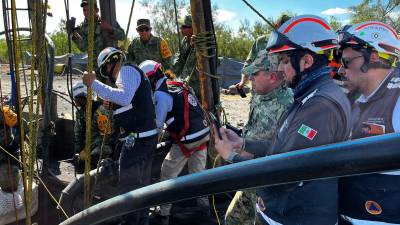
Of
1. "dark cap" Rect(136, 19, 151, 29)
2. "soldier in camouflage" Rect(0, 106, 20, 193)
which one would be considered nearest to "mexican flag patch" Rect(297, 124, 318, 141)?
"soldier in camouflage" Rect(0, 106, 20, 193)

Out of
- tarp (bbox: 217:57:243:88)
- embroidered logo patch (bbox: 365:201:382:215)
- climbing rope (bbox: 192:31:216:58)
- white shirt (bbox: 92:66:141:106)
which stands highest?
climbing rope (bbox: 192:31:216:58)

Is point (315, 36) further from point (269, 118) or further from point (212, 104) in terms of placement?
point (212, 104)

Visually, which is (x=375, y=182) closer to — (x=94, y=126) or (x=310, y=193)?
(x=310, y=193)

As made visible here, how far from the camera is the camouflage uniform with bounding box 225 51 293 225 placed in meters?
2.92

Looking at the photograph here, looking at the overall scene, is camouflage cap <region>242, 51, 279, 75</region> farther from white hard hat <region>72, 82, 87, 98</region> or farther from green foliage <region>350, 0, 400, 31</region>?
green foliage <region>350, 0, 400, 31</region>

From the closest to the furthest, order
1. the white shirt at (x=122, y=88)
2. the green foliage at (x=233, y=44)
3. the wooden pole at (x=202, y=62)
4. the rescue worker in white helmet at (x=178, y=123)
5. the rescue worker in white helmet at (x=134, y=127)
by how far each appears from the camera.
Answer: the wooden pole at (x=202, y=62)
the white shirt at (x=122, y=88)
the rescue worker in white helmet at (x=134, y=127)
the rescue worker in white helmet at (x=178, y=123)
the green foliage at (x=233, y=44)

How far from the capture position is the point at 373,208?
2037 millimetres

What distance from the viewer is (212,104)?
3236 mm

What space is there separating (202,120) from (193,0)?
197cm

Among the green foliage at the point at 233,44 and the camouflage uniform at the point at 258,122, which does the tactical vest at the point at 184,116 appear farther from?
the green foliage at the point at 233,44

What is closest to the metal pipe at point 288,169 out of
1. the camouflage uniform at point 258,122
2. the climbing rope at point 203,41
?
the camouflage uniform at point 258,122

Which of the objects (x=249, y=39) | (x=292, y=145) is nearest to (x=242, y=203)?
(x=292, y=145)

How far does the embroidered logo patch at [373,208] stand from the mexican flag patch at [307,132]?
1.59 ft

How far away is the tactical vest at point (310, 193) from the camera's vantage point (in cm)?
197
